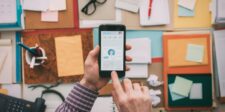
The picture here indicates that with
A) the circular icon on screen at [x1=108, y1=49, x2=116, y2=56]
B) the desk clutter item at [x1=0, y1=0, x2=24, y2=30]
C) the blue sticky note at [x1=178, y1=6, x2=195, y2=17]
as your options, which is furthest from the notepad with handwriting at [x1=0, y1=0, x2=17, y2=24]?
the blue sticky note at [x1=178, y1=6, x2=195, y2=17]

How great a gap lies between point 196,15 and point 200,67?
20cm

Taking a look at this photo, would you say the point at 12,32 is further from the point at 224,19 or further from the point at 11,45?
the point at 224,19

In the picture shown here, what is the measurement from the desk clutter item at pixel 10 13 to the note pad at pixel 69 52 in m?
0.17

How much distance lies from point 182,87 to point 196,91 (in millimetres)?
54

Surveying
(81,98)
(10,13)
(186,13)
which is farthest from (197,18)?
(10,13)

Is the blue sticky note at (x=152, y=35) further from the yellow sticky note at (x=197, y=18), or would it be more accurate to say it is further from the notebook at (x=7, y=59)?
the notebook at (x=7, y=59)

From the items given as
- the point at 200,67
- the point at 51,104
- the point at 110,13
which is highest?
the point at 110,13

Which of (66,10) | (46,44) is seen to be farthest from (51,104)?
(66,10)

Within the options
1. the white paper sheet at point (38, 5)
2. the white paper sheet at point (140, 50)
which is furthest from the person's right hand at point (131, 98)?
the white paper sheet at point (38, 5)

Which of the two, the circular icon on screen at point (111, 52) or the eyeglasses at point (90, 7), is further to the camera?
the eyeglasses at point (90, 7)

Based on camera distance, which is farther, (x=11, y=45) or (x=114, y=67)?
(x=11, y=45)

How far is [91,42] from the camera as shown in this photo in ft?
4.47

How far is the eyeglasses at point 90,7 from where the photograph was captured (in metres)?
1.34

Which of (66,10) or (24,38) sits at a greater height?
(66,10)
